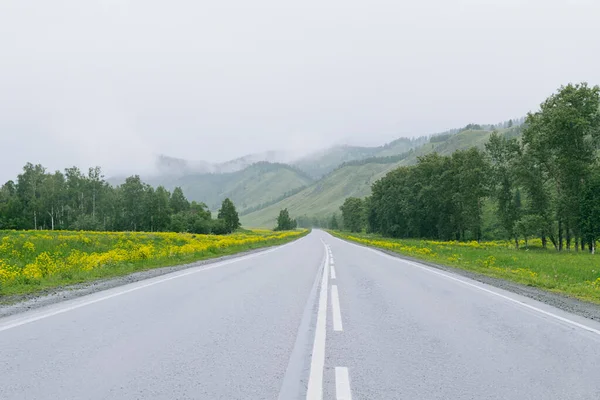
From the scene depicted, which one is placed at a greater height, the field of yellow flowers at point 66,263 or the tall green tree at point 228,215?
the tall green tree at point 228,215

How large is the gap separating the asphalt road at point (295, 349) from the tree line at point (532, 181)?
37.6 metres

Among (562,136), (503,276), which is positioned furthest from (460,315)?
(562,136)

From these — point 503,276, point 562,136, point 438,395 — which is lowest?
point 503,276

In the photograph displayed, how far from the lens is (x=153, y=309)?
824 cm

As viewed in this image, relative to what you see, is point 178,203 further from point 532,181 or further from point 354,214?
point 532,181

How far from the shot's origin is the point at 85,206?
95750 millimetres

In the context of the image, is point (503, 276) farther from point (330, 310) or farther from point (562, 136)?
point (562, 136)

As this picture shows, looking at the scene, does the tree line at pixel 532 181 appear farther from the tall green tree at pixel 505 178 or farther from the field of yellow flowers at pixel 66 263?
the field of yellow flowers at pixel 66 263

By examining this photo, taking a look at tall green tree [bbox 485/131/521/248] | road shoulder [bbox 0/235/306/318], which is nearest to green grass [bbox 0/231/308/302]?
road shoulder [bbox 0/235/306/318]

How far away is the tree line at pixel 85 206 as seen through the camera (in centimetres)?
8531

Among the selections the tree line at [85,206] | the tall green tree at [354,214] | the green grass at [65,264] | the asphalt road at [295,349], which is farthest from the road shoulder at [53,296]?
the tall green tree at [354,214]

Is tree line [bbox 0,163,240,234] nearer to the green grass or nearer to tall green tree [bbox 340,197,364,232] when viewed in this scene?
tall green tree [bbox 340,197,364,232]

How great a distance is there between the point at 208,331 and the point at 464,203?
189ft

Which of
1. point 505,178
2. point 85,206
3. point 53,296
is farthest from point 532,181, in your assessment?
point 85,206
